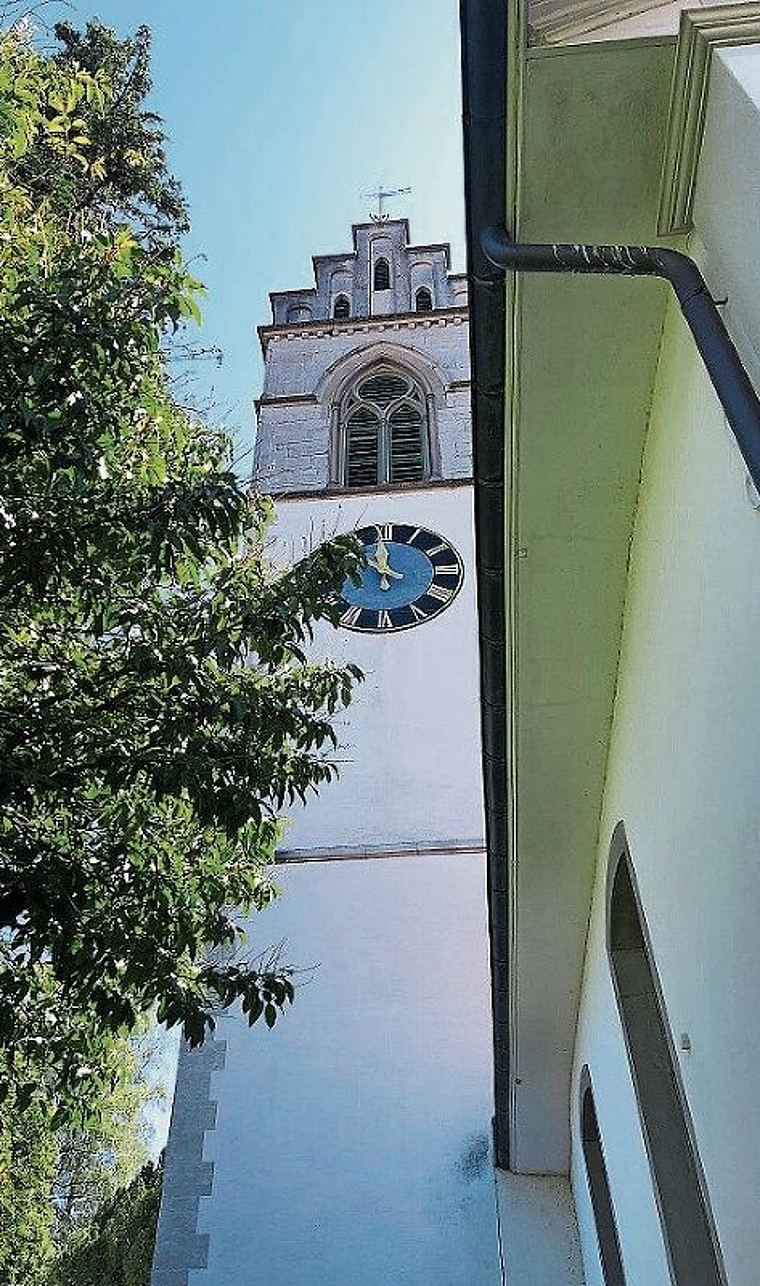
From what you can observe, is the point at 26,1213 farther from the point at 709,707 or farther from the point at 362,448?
the point at 709,707

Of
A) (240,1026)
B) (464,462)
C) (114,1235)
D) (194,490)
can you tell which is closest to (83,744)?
(194,490)

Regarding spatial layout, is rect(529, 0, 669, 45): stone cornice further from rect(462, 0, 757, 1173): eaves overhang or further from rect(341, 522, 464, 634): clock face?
rect(341, 522, 464, 634): clock face

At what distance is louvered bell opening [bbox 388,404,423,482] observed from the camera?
758 inches

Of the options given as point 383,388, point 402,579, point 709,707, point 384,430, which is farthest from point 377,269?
point 709,707

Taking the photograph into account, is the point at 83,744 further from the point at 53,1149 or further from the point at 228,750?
the point at 53,1149

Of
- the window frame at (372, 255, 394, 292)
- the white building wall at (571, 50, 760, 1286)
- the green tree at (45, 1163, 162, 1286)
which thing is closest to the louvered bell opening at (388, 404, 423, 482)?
the window frame at (372, 255, 394, 292)

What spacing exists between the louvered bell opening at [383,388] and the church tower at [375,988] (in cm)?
163

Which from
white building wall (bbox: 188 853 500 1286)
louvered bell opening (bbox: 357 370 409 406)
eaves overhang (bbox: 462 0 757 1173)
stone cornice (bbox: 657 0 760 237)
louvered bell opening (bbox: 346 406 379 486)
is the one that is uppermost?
louvered bell opening (bbox: 357 370 409 406)

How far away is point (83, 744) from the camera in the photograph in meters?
4.60

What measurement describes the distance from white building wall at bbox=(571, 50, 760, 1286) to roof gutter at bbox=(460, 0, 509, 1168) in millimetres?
486

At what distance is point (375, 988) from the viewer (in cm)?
1194

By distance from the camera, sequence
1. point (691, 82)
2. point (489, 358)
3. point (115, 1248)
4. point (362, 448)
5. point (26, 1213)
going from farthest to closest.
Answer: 1. point (362, 448)
2. point (115, 1248)
3. point (26, 1213)
4. point (489, 358)
5. point (691, 82)

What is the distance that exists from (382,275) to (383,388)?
453 cm

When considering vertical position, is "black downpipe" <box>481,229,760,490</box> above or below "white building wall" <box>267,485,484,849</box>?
below
